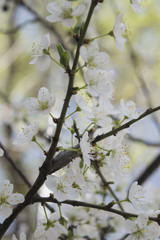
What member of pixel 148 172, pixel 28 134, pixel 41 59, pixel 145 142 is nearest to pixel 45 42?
pixel 41 59

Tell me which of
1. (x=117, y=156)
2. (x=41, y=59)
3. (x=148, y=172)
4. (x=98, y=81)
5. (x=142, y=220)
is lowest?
(x=148, y=172)

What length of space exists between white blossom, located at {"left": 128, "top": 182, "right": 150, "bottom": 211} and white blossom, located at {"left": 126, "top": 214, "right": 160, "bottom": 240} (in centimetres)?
3

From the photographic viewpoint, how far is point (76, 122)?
79 centimetres

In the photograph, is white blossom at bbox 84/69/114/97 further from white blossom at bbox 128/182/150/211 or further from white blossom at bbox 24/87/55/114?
white blossom at bbox 128/182/150/211

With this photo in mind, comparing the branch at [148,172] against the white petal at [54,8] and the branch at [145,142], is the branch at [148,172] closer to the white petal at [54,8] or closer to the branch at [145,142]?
the branch at [145,142]

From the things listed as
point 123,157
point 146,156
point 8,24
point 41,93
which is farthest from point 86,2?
point 8,24

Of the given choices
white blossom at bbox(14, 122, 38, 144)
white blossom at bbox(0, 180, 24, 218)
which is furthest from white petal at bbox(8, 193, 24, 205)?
white blossom at bbox(14, 122, 38, 144)

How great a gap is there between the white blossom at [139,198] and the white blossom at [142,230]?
0.10 ft

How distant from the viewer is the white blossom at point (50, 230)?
711 mm

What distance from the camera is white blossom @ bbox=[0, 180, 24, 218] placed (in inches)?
26.2

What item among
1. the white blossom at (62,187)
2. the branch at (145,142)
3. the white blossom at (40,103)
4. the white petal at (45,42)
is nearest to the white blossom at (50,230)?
the white blossom at (62,187)

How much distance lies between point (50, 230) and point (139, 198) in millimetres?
187

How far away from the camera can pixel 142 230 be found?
69 centimetres

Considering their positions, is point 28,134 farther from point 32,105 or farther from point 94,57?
point 94,57
